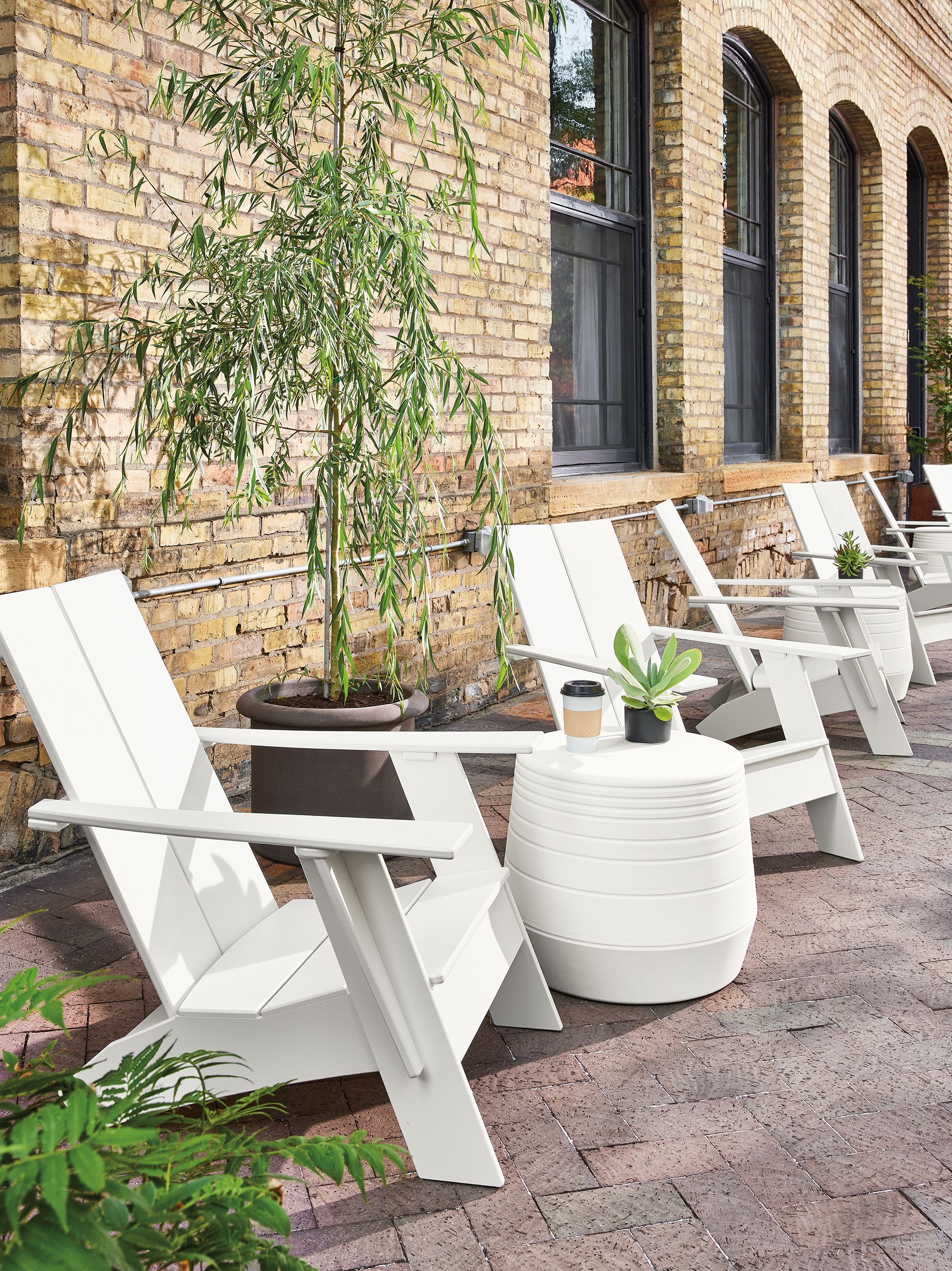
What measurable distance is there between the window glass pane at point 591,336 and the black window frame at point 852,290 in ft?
12.4

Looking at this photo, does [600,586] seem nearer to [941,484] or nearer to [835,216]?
[941,484]

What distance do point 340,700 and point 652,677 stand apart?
1128 millimetres

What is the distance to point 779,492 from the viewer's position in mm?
8750

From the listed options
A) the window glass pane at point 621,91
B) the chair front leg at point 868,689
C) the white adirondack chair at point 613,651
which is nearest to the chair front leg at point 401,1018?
the white adirondack chair at point 613,651

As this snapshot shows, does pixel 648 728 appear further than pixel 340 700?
No

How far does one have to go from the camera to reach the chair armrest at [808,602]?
4.21m

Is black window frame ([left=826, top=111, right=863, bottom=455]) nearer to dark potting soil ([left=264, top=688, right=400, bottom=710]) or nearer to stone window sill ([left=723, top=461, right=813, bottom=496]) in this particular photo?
stone window sill ([left=723, top=461, right=813, bottom=496])

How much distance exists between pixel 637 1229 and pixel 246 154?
3.32 metres

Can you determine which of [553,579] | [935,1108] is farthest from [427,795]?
[553,579]

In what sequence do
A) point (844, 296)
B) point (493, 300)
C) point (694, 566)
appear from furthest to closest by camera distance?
point (844, 296) < point (493, 300) < point (694, 566)

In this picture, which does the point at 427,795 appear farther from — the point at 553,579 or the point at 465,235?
the point at 465,235

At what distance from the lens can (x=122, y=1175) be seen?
0.87 metres

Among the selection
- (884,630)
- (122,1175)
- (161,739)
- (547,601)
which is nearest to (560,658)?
(547,601)

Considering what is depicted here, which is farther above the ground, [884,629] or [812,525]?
[812,525]
